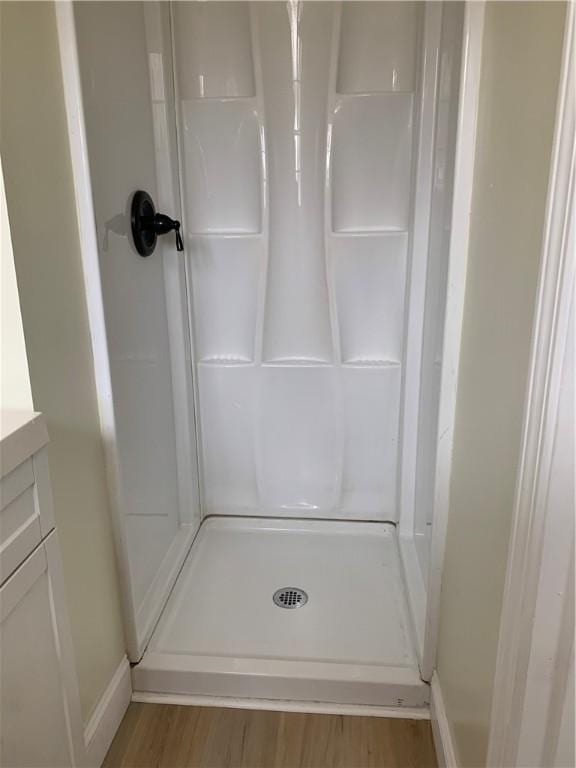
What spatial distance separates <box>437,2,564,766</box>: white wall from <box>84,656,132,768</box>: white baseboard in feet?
2.65

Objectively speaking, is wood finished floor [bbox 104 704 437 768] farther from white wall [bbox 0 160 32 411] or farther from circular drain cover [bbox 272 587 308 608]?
white wall [bbox 0 160 32 411]

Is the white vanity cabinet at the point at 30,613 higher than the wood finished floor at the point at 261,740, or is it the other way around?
the white vanity cabinet at the point at 30,613

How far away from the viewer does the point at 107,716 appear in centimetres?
144

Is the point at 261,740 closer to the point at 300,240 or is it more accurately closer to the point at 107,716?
the point at 107,716

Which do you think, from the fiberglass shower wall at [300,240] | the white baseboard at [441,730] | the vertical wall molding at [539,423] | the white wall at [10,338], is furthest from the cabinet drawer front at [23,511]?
the fiberglass shower wall at [300,240]

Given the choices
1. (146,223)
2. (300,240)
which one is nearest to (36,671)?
(146,223)

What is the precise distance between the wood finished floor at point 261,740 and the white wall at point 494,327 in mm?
197

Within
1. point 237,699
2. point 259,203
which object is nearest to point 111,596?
point 237,699

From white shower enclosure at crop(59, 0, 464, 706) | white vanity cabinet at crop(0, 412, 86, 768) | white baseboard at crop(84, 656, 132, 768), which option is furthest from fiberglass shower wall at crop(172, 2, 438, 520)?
Answer: white vanity cabinet at crop(0, 412, 86, 768)

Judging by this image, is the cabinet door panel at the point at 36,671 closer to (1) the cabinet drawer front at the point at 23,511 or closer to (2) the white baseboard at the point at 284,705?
(1) the cabinet drawer front at the point at 23,511

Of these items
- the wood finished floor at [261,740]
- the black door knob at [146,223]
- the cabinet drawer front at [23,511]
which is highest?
the black door knob at [146,223]

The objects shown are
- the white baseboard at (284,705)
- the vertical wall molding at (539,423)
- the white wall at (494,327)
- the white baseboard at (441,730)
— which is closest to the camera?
the vertical wall molding at (539,423)

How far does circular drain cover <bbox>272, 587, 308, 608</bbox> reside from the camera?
1.84 m

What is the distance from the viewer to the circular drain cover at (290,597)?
1.84 m
